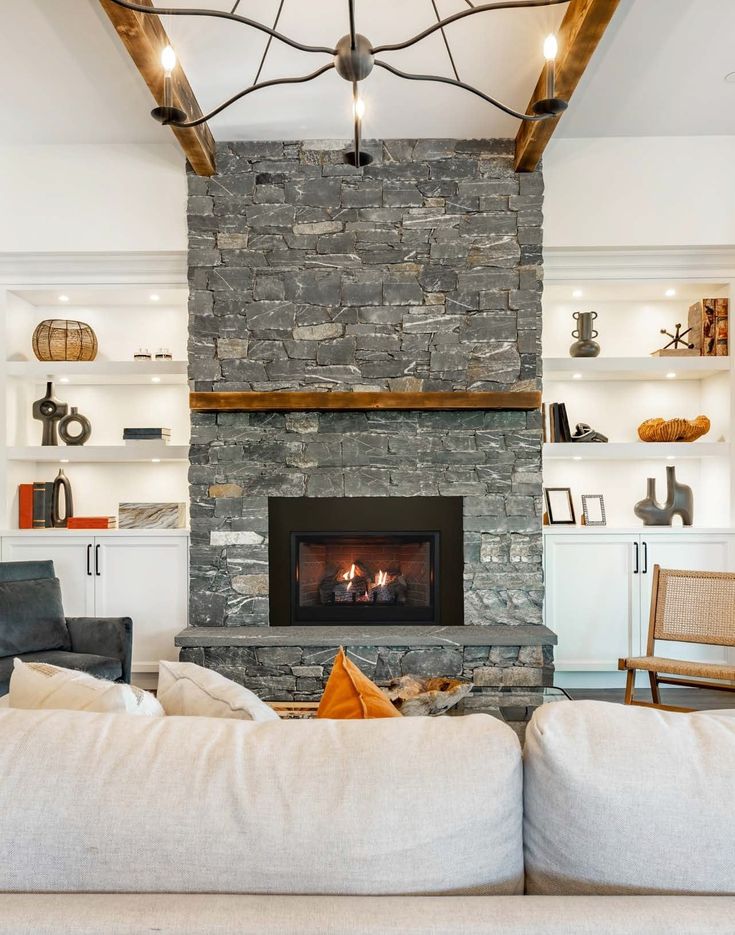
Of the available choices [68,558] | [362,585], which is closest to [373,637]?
[362,585]

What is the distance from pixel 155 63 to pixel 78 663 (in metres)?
2.45

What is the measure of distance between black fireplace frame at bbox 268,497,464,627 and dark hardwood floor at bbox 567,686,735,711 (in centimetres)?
88

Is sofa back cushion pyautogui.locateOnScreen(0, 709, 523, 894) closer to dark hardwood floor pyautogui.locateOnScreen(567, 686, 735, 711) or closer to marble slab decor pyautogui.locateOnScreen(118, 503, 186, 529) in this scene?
dark hardwood floor pyautogui.locateOnScreen(567, 686, 735, 711)

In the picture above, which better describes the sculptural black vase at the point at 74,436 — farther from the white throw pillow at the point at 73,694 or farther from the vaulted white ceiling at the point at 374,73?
the white throw pillow at the point at 73,694

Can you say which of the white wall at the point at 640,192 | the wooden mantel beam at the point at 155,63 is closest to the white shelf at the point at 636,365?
the white wall at the point at 640,192

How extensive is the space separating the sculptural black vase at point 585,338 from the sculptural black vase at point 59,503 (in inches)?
124

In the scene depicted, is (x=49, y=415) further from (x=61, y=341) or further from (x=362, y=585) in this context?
(x=362, y=585)

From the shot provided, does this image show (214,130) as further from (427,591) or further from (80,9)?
(427,591)

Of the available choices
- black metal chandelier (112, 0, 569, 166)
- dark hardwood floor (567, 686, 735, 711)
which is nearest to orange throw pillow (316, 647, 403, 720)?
black metal chandelier (112, 0, 569, 166)

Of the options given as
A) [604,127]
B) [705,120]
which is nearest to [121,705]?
[604,127]

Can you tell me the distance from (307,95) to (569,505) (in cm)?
264

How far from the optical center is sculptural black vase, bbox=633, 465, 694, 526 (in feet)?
12.9

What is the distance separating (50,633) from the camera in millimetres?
3027

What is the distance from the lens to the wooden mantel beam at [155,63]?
2389 millimetres
